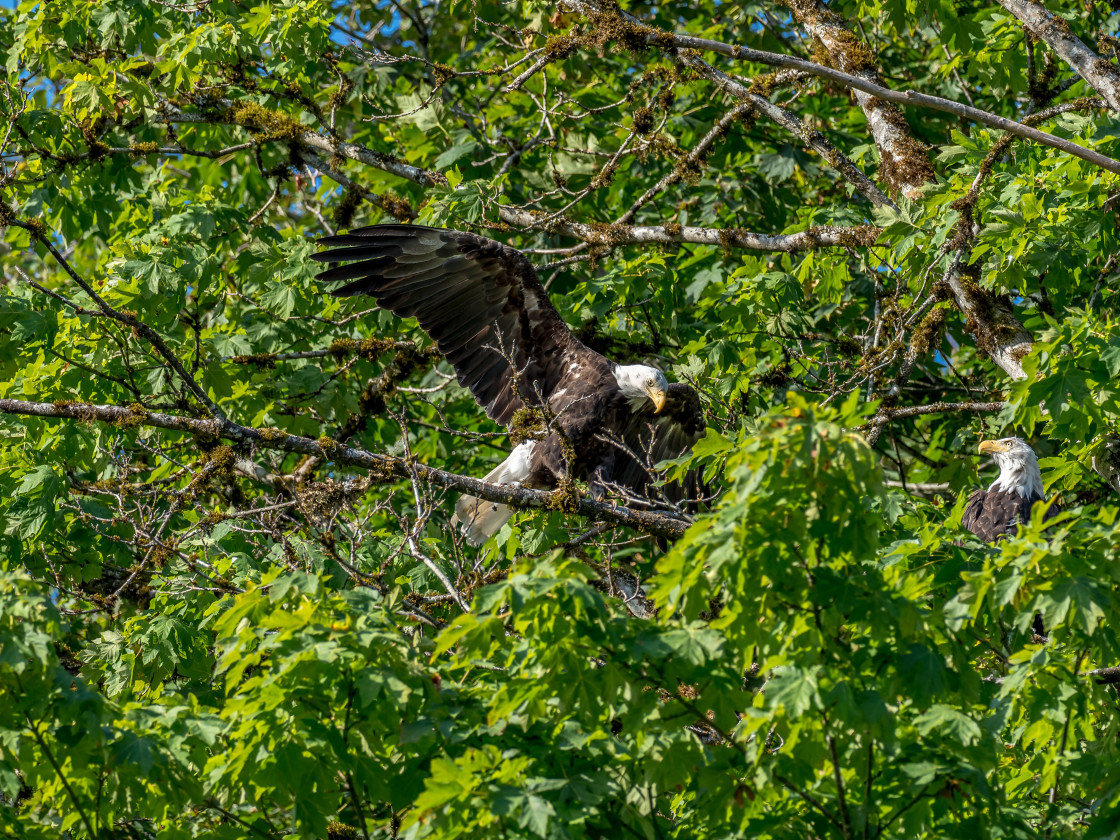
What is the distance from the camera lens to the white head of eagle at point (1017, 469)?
21.8ft

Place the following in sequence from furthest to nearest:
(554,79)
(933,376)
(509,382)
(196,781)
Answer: (554,79) → (933,376) → (509,382) → (196,781)

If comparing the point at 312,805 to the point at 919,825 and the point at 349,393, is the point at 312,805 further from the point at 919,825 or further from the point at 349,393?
the point at 349,393

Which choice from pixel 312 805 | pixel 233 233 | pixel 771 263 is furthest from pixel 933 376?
pixel 312 805

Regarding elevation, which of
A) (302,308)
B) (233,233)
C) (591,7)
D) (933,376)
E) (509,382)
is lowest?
(933,376)

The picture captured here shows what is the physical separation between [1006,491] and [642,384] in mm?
2280

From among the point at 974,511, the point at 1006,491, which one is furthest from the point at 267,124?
the point at 1006,491

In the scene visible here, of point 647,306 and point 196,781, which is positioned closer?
point 196,781

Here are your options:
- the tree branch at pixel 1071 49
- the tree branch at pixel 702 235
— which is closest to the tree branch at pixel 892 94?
the tree branch at pixel 1071 49

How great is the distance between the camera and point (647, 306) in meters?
6.83

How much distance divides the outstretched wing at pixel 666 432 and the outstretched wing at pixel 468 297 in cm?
60

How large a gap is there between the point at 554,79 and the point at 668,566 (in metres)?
5.73

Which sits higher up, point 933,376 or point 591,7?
point 591,7

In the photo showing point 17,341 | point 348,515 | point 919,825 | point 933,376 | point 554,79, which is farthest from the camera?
point 554,79

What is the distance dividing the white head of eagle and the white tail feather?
266 centimetres
